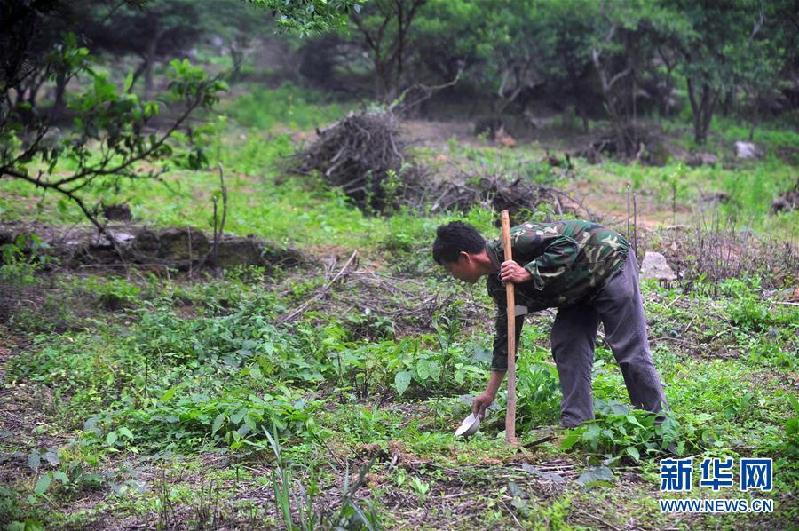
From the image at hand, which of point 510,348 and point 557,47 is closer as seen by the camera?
point 510,348

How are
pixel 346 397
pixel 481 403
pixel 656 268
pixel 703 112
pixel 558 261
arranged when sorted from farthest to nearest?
pixel 703 112 → pixel 656 268 → pixel 346 397 → pixel 481 403 → pixel 558 261

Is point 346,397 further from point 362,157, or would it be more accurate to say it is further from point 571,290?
point 362,157

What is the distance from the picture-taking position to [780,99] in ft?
72.3

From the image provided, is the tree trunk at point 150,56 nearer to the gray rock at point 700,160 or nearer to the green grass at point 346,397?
the gray rock at point 700,160

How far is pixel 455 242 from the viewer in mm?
4402

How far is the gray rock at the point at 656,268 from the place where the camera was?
323 inches

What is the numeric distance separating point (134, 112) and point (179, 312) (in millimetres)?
2490

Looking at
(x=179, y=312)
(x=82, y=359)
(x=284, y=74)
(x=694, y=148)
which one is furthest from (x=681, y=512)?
(x=284, y=74)

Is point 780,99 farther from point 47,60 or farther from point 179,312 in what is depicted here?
point 47,60

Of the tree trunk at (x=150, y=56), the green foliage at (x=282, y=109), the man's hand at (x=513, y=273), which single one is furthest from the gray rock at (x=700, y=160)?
the man's hand at (x=513, y=273)

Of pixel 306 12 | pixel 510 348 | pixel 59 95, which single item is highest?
pixel 306 12

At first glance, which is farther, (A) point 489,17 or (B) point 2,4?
(A) point 489,17

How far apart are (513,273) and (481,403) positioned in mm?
739

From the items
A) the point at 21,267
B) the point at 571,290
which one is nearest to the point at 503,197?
the point at 21,267
